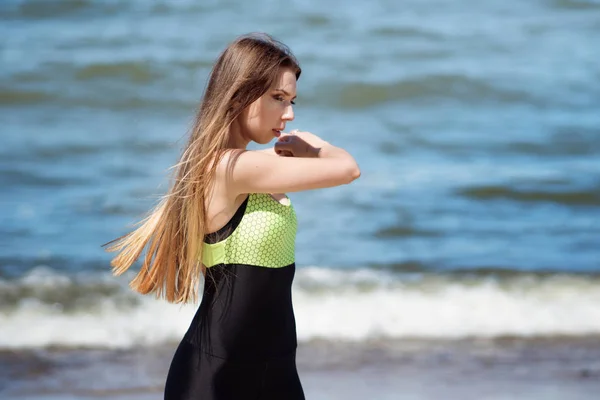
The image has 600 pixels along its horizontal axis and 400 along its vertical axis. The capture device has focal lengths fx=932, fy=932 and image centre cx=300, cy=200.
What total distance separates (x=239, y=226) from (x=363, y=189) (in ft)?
26.6

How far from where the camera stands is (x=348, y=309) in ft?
22.7

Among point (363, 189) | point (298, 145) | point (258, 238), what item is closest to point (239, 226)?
point (258, 238)

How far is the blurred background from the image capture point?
19.5ft

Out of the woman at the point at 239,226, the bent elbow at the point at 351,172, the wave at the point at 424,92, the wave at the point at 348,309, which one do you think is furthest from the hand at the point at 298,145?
the wave at the point at 424,92

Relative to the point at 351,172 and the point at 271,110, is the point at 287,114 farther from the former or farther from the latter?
the point at 351,172

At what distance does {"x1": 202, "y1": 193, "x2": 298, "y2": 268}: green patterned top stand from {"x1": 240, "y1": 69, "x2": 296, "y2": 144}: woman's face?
196 mm

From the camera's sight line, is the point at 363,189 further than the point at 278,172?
Yes

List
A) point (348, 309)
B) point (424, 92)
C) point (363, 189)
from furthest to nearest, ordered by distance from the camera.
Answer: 1. point (424, 92)
2. point (363, 189)
3. point (348, 309)

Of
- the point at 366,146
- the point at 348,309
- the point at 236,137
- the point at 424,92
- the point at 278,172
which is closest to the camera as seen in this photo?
the point at 278,172

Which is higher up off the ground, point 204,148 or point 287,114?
point 287,114

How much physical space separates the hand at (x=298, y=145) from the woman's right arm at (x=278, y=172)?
0.31 ft

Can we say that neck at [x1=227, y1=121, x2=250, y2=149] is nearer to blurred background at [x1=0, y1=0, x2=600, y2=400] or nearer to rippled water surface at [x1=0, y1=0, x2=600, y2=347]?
blurred background at [x1=0, y1=0, x2=600, y2=400]

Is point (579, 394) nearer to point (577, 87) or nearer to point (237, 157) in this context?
point (237, 157)

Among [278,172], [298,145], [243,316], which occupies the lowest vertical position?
[243,316]
